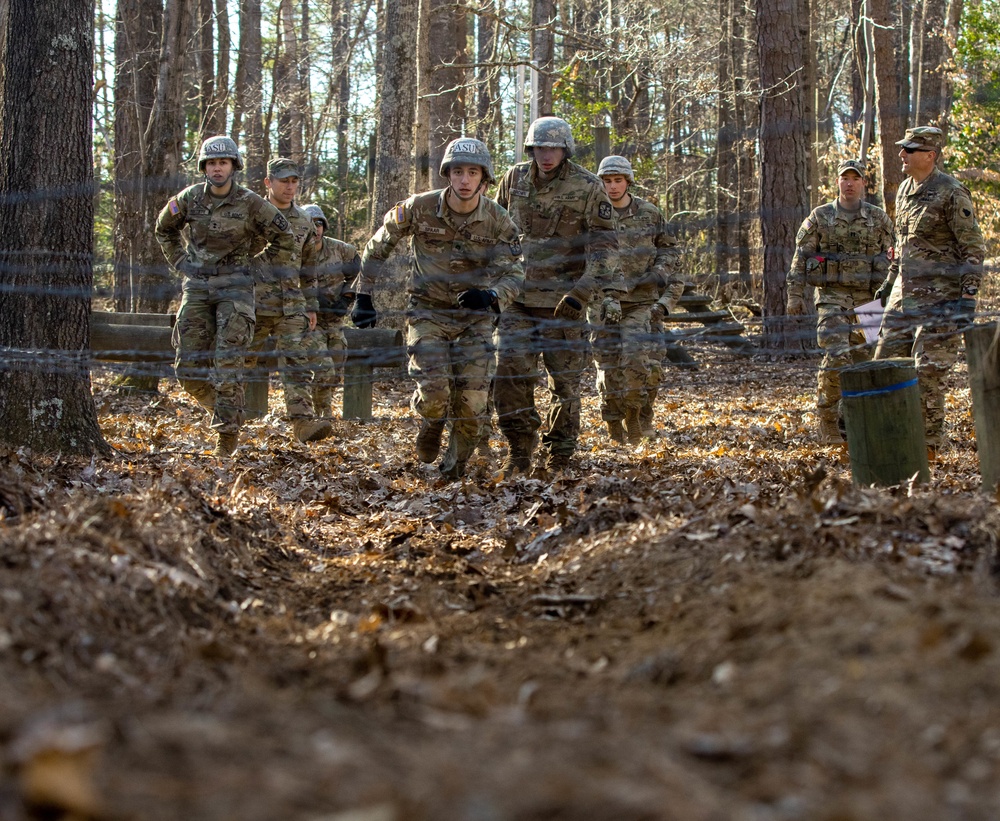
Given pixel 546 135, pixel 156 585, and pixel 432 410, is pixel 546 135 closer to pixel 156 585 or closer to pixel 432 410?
pixel 432 410

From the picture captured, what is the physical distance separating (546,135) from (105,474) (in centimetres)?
366

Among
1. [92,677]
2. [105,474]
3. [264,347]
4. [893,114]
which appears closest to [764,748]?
[92,677]

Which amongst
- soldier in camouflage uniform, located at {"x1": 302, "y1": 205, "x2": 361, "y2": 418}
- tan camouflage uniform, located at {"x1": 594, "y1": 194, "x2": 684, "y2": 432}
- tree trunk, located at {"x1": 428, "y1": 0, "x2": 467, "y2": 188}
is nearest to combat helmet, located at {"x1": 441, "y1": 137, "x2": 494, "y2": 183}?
tan camouflage uniform, located at {"x1": 594, "y1": 194, "x2": 684, "y2": 432}

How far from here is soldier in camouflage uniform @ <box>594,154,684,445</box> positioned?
402 inches

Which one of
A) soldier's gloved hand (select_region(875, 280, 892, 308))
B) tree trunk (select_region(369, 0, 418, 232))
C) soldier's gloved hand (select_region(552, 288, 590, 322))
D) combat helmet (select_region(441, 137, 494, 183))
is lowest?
soldier's gloved hand (select_region(552, 288, 590, 322))

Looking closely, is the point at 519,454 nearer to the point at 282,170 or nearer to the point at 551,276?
the point at 551,276

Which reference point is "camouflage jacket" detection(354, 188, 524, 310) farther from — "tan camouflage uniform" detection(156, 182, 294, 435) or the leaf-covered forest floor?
the leaf-covered forest floor

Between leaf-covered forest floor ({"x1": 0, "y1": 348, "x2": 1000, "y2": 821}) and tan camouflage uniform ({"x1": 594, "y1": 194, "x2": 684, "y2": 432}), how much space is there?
3294 mm

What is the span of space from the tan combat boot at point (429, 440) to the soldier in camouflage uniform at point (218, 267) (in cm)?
148

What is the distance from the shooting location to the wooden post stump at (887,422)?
6.26 m

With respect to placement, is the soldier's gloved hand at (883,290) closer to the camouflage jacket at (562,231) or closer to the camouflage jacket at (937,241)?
the camouflage jacket at (937,241)

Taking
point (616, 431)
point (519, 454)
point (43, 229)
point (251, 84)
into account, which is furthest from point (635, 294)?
point (251, 84)

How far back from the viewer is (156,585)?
13.5ft

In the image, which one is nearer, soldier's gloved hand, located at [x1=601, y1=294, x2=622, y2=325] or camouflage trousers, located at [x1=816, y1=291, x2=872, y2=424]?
soldier's gloved hand, located at [x1=601, y1=294, x2=622, y2=325]
